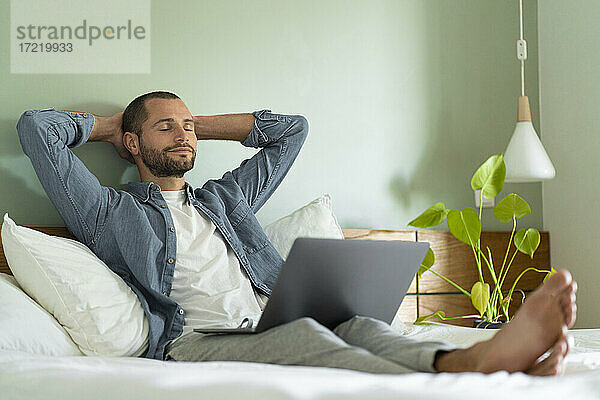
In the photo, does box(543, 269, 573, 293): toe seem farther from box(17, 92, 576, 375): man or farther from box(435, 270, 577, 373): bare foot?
box(17, 92, 576, 375): man

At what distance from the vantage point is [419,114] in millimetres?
2854

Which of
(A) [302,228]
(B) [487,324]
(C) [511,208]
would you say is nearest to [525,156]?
(C) [511,208]

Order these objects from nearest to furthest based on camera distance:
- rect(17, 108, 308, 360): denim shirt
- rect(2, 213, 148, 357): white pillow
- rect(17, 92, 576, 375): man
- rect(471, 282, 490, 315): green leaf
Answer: rect(17, 92, 576, 375): man
rect(2, 213, 148, 357): white pillow
rect(17, 108, 308, 360): denim shirt
rect(471, 282, 490, 315): green leaf

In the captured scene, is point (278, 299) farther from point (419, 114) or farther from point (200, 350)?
point (419, 114)

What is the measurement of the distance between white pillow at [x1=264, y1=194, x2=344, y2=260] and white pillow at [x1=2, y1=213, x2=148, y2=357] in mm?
588

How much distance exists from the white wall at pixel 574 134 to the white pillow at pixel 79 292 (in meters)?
1.94

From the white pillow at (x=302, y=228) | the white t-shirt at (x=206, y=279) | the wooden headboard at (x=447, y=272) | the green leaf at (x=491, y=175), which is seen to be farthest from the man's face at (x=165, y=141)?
the green leaf at (x=491, y=175)

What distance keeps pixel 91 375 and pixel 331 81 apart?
186cm

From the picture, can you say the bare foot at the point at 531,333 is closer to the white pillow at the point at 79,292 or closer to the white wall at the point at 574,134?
the white pillow at the point at 79,292

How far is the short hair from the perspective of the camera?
7.15ft

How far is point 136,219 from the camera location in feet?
6.40

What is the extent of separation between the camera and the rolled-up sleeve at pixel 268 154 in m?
2.29

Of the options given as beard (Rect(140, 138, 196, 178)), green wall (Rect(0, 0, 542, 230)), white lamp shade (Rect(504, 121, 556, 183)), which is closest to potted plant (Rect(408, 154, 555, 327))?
white lamp shade (Rect(504, 121, 556, 183))

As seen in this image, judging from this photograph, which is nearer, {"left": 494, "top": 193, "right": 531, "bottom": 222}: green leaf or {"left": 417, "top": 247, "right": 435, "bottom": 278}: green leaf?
{"left": 417, "top": 247, "right": 435, "bottom": 278}: green leaf
